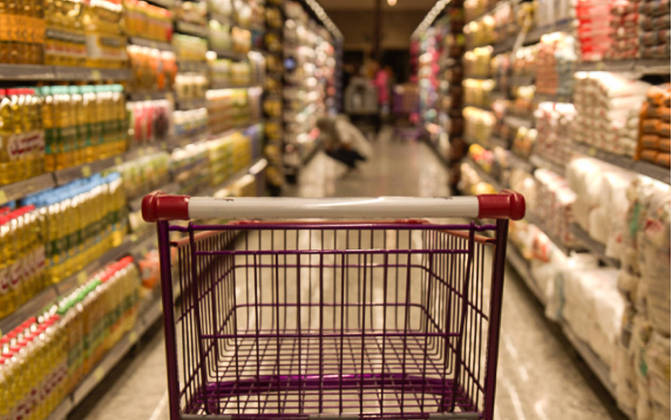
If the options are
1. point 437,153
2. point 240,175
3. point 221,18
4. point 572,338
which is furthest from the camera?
point 437,153

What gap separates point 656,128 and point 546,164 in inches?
73.6

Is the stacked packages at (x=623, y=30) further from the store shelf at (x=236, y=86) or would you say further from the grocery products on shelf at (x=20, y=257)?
the store shelf at (x=236, y=86)

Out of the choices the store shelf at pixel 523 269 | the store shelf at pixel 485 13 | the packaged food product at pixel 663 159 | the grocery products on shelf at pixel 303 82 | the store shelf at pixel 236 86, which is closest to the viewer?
the packaged food product at pixel 663 159

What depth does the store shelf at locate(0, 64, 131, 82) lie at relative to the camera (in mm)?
2389

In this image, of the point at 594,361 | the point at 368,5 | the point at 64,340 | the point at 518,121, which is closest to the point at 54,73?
the point at 64,340

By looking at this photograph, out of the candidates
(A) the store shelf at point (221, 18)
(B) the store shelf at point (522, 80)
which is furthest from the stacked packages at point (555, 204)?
(A) the store shelf at point (221, 18)

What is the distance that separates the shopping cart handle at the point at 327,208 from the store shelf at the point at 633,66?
1.47 metres

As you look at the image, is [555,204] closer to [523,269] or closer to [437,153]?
[523,269]

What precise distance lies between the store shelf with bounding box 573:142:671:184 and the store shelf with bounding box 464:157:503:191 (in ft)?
7.66

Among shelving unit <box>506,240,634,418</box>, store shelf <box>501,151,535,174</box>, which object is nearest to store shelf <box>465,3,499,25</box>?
store shelf <box>501,151,535,174</box>

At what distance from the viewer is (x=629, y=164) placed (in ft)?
9.75

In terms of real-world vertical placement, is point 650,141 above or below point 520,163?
above

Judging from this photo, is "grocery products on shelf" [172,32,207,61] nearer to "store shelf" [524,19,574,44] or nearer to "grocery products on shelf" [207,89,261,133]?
"grocery products on shelf" [207,89,261,133]

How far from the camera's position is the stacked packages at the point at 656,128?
8.61 feet
